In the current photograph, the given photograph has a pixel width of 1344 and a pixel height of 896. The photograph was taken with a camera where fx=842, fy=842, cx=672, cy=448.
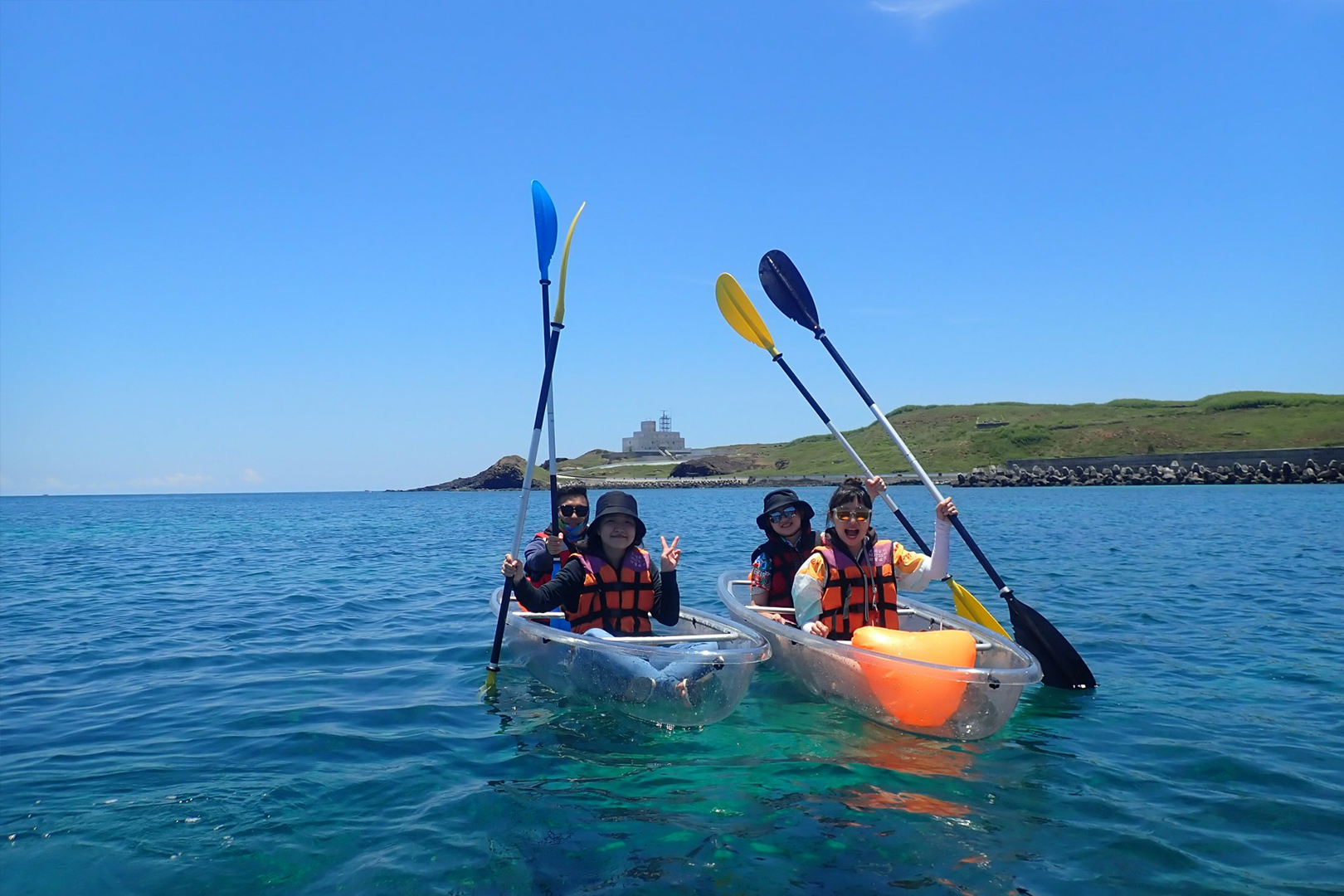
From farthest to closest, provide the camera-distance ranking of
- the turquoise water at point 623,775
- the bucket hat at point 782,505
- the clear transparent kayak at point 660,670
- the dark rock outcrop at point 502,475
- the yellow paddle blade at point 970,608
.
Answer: the dark rock outcrop at point 502,475 < the yellow paddle blade at point 970,608 < the bucket hat at point 782,505 < the clear transparent kayak at point 660,670 < the turquoise water at point 623,775

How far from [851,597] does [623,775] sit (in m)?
2.58

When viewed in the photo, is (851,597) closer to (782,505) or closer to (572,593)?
(782,505)

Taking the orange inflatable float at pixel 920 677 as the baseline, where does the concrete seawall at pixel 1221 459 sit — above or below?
A: above

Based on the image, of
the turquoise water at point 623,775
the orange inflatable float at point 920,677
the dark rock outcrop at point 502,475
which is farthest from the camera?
the dark rock outcrop at point 502,475

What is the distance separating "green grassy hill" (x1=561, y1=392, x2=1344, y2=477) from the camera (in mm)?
74250

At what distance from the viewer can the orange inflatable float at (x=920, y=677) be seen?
235 inches

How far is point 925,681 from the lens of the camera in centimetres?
598

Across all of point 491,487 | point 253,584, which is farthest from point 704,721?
point 491,487

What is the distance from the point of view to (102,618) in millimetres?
12531

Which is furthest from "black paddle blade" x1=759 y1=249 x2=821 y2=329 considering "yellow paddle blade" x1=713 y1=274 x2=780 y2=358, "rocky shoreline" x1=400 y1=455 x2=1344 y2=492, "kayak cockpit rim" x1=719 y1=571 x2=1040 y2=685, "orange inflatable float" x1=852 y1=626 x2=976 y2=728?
"rocky shoreline" x1=400 y1=455 x2=1344 y2=492

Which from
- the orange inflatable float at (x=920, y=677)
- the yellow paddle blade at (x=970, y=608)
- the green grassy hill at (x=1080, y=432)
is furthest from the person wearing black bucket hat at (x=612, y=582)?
the green grassy hill at (x=1080, y=432)

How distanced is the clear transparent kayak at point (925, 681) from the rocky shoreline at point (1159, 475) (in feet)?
182

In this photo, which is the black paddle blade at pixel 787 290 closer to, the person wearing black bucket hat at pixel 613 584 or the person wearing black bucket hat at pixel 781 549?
the person wearing black bucket hat at pixel 781 549

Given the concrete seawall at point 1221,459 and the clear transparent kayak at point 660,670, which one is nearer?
the clear transparent kayak at point 660,670
